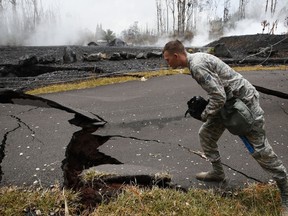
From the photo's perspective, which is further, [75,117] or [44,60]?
[44,60]

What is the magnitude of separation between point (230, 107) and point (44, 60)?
12093mm

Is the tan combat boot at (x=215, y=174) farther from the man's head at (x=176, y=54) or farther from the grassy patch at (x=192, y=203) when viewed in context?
the man's head at (x=176, y=54)

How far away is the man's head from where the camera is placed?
3.16 metres

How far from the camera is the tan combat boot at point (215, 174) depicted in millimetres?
3720

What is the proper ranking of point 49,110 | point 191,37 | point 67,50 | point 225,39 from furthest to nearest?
point 191,37
point 225,39
point 67,50
point 49,110

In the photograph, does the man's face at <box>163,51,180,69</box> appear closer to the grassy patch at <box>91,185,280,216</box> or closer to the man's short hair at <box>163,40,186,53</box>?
the man's short hair at <box>163,40,186,53</box>

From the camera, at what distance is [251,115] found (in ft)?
10.2

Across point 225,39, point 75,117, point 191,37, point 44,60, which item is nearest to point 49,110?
point 75,117

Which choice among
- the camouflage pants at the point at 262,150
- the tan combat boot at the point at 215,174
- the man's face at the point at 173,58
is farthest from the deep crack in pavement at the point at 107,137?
the man's face at the point at 173,58

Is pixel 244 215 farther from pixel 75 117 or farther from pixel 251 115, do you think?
pixel 75 117

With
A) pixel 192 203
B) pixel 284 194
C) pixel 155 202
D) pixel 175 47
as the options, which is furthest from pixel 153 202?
pixel 175 47

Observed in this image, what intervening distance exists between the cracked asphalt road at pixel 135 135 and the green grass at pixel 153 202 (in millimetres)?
294

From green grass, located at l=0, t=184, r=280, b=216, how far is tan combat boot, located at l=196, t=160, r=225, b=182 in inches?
9.5

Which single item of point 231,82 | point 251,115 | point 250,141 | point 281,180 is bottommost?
point 281,180
